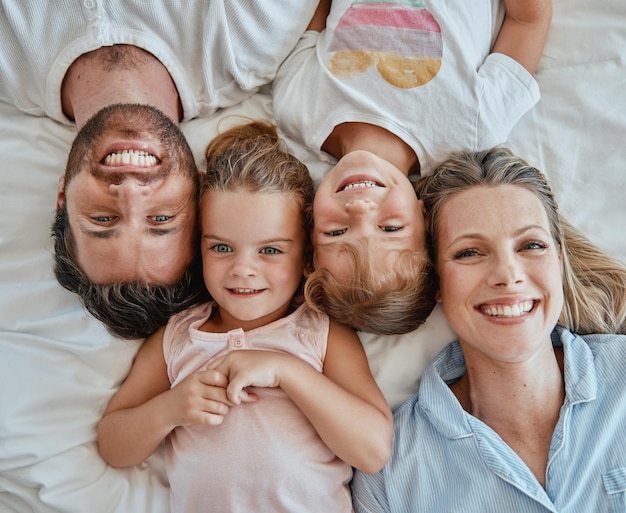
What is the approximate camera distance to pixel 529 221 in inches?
59.7

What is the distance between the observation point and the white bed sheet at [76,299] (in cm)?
159

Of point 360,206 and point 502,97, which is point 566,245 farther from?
point 360,206

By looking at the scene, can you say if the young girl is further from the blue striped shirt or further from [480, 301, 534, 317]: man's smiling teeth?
[480, 301, 534, 317]: man's smiling teeth

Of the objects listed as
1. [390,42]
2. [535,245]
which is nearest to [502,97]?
[390,42]

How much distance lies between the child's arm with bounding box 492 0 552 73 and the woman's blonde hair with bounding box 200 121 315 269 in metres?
0.73

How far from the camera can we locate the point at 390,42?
1754 mm

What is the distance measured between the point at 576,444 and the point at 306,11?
1407 mm

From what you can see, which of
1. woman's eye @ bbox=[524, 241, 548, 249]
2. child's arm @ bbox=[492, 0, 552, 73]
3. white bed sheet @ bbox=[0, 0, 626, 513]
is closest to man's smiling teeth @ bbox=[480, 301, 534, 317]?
woman's eye @ bbox=[524, 241, 548, 249]

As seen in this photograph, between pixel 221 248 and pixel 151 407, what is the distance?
1.44 ft

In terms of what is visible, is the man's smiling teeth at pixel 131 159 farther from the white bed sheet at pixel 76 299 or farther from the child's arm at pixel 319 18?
the child's arm at pixel 319 18

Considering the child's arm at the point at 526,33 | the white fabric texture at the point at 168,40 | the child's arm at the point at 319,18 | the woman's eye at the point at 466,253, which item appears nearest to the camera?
the woman's eye at the point at 466,253

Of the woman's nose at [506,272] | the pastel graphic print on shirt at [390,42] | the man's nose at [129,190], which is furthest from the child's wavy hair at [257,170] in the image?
the woman's nose at [506,272]

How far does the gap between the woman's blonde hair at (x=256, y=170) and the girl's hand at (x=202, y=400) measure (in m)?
0.40

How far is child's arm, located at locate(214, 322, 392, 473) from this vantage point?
1.49m
